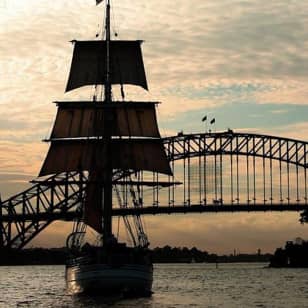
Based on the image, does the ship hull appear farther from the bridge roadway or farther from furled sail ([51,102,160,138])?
the bridge roadway

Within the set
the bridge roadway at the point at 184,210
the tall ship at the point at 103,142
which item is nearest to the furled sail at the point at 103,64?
the tall ship at the point at 103,142

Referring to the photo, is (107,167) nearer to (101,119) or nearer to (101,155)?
(101,155)

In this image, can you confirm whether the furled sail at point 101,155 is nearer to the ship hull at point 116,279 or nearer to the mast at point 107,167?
the mast at point 107,167

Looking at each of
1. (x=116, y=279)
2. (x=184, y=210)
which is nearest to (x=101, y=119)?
(x=116, y=279)

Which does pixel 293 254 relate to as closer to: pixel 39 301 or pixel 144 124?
pixel 144 124

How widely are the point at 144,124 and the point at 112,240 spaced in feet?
46.0

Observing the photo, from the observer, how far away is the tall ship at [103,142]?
61.2 metres

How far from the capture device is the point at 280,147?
12425cm

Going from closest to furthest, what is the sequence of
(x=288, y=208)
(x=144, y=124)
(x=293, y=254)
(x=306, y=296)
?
(x=306, y=296)
(x=144, y=124)
(x=288, y=208)
(x=293, y=254)

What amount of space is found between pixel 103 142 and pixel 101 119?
243 centimetres

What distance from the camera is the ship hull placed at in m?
53.8

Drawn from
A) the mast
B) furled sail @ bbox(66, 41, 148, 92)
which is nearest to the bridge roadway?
furled sail @ bbox(66, 41, 148, 92)

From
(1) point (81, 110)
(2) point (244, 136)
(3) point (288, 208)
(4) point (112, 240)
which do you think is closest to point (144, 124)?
(1) point (81, 110)

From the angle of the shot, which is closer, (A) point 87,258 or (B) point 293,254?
(A) point 87,258
